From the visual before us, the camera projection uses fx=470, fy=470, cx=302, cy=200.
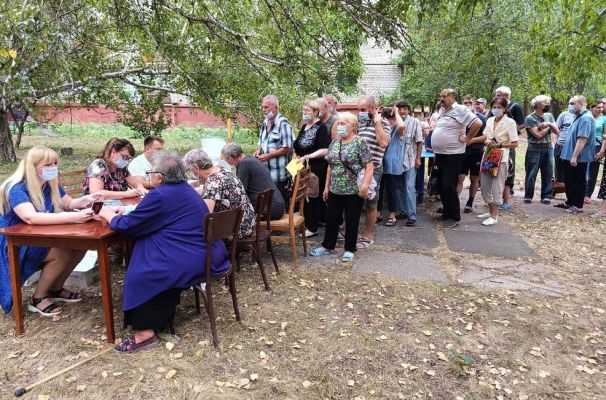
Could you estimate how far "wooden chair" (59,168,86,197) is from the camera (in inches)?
184

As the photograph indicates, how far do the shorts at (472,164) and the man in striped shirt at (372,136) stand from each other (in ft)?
6.60

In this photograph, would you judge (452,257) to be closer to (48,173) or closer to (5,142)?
(48,173)

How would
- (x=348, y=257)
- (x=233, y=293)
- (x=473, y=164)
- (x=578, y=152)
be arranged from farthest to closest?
1. (x=473, y=164)
2. (x=578, y=152)
3. (x=348, y=257)
4. (x=233, y=293)

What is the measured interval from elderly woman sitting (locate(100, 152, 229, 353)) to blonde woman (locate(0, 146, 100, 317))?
528 millimetres

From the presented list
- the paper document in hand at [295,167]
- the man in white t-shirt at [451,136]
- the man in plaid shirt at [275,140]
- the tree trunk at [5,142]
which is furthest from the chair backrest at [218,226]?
the tree trunk at [5,142]

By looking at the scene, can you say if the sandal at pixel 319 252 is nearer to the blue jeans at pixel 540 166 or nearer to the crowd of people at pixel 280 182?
the crowd of people at pixel 280 182

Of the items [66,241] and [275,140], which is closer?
[66,241]

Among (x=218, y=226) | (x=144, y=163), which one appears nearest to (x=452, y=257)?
(x=218, y=226)

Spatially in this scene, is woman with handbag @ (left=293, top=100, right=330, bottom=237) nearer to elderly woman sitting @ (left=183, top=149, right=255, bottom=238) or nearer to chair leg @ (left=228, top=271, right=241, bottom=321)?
elderly woman sitting @ (left=183, top=149, right=255, bottom=238)

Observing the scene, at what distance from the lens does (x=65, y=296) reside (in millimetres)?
3900

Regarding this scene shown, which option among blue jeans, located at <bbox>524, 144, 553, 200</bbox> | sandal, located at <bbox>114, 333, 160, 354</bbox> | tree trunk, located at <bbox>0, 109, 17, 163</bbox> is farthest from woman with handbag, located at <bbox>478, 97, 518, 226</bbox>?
tree trunk, located at <bbox>0, 109, 17, 163</bbox>

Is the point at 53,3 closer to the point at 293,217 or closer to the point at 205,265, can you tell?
the point at 293,217

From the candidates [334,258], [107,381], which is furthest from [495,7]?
[107,381]

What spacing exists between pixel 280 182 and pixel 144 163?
1645mm
